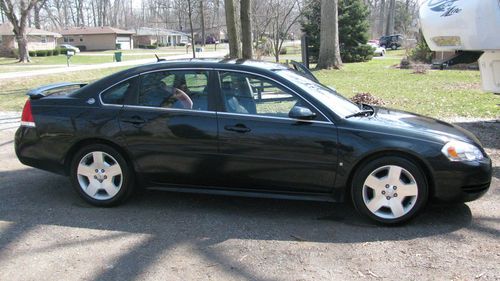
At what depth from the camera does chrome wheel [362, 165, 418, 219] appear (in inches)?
169

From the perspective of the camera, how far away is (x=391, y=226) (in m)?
4.38

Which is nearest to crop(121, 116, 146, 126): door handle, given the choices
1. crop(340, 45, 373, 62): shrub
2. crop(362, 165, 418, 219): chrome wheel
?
crop(362, 165, 418, 219): chrome wheel

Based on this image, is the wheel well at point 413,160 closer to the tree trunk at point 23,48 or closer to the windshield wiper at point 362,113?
the windshield wiper at point 362,113

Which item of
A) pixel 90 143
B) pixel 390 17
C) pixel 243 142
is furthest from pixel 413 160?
pixel 390 17

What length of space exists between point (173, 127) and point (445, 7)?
14.9 ft

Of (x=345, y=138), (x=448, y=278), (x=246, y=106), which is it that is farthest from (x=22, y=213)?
(x=448, y=278)

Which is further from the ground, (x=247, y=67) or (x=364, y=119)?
(x=247, y=67)

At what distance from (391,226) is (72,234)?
281 centimetres

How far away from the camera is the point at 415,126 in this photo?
4.57m

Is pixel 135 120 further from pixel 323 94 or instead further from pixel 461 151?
pixel 461 151

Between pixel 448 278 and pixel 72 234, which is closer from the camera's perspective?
pixel 448 278

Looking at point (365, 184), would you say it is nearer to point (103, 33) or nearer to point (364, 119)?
point (364, 119)

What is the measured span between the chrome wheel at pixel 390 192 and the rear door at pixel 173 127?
1480 mm

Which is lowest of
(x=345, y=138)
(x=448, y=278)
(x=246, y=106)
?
(x=448, y=278)
